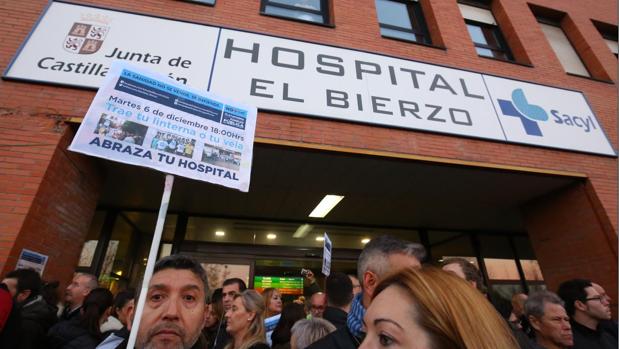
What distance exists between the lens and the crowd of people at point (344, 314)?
43.8 inches

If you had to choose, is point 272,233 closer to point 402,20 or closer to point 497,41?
point 402,20

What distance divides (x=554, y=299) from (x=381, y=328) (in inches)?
113

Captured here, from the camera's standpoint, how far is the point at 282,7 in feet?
22.0

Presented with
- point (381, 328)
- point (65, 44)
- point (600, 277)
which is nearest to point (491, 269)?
point (600, 277)

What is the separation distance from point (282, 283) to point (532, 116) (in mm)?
6450

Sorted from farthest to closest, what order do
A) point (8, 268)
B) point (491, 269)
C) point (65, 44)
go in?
1. point (491, 269)
2. point (65, 44)
3. point (8, 268)

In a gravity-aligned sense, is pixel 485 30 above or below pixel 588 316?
above

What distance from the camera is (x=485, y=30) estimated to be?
8297 millimetres

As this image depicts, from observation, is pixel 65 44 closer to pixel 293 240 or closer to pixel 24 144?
pixel 24 144

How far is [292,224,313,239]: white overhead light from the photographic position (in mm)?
7943

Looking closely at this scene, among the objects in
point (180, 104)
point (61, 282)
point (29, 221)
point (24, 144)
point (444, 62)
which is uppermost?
point (444, 62)

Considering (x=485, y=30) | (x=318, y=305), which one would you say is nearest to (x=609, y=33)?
(x=485, y=30)

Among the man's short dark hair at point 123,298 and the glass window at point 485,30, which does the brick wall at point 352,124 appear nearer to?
the glass window at point 485,30

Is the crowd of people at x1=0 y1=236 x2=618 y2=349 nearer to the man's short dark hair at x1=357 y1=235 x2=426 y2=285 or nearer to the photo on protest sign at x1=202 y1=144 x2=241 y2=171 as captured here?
the man's short dark hair at x1=357 y1=235 x2=426 y2=285
